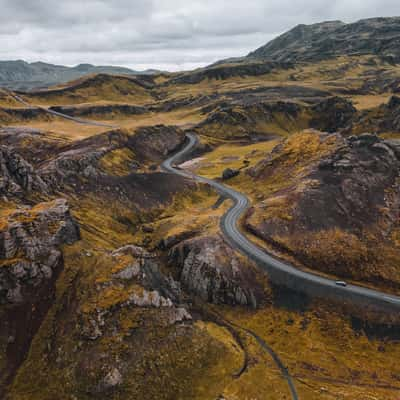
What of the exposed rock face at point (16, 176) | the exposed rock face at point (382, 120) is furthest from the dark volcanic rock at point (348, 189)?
the exposed rock face at point (16, 176)

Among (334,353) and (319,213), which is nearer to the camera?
(334,353)

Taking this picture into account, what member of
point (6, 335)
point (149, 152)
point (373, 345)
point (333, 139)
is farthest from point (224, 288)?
point (149, 152)

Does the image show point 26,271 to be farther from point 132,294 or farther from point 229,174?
point 229,174

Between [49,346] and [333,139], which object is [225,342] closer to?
[49,346]

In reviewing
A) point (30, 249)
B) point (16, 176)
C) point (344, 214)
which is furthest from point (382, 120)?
point (30, 249)

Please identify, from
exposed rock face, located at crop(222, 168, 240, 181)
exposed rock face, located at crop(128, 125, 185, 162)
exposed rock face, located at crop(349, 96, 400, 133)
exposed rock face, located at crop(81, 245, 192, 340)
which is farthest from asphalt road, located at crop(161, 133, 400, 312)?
exposed rock face, located at crop(349, 96, 400, 133)

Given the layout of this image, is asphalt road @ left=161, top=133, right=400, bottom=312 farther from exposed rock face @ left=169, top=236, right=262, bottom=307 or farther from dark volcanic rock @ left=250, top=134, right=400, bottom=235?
dark volcanic rock @ left=250, top=134, right=400, bottom=235

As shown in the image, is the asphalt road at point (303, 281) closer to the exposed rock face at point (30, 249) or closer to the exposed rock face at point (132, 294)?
the exposed rock face at point (132, 294)
